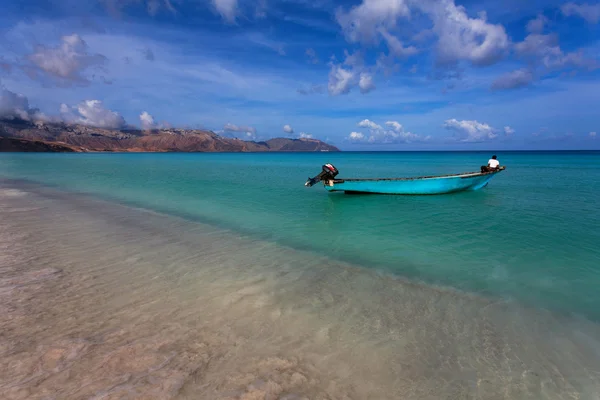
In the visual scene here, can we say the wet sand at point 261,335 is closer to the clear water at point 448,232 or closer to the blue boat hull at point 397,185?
the clear water at point 448,232

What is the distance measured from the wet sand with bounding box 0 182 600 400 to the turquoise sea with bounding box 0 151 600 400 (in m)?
0.03

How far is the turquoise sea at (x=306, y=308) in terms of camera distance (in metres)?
3.87

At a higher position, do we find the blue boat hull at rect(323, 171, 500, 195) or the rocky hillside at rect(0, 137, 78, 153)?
the rocky hillside at rect(0, 137, 78, 153)

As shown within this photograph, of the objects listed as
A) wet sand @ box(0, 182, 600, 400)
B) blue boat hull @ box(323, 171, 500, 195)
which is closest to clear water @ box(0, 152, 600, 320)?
blue boat hull @ box(323, 171, 500, 195)

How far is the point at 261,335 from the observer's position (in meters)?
4.72

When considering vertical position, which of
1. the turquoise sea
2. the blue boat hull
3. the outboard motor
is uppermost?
the outboard motor

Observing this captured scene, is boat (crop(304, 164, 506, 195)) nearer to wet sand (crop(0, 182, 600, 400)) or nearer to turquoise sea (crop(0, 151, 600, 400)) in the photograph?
turquoise sea (crop(0, 151, 600, 400))

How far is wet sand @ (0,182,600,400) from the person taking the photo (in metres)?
3.72

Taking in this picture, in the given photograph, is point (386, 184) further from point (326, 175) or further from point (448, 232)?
point (448, 232)

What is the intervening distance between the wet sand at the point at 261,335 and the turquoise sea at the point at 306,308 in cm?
3

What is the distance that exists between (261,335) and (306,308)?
3.74 feet

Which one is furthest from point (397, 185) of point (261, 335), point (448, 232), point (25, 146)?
point (25, 146)

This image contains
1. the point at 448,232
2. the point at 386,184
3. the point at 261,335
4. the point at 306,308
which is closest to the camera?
the point at 261,335

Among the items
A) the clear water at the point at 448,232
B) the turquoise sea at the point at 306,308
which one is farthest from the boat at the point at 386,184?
the turquoise sea at the point at 306,308
